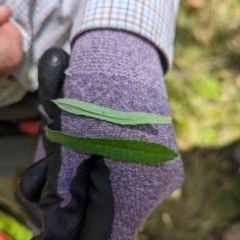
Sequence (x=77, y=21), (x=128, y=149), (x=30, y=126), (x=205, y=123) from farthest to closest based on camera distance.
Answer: (x=205, y=123) < (x=30, y=126) < (x=77, y=21) < (x=128, y=149)

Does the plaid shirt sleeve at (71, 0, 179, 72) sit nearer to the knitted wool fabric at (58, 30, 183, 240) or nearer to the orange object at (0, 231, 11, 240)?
the knitted wool fabric at (58, 30, 183, 240)

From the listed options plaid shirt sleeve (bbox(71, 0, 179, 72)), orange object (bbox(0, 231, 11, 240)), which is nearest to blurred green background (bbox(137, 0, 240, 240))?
orange object (bbox(0, 231, 11, 240))

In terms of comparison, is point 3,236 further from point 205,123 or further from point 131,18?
point 205,123

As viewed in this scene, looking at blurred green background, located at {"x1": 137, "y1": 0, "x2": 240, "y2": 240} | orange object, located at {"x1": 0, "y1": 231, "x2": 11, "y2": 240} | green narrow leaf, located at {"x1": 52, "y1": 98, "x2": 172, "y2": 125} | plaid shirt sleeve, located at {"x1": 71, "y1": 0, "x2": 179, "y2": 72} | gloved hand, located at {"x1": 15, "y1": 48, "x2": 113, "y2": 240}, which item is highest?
plaid shirt sleeve, located at {"x1": 71, "y1": 0, "x2": 179, "y2": 72}

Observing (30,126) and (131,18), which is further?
(30,126)

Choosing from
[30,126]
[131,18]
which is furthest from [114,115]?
[30,126]

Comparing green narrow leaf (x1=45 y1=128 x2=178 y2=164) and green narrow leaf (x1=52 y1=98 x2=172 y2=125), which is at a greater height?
green narrow leaf (x1=52 y1=98 x2=172 y2=125)

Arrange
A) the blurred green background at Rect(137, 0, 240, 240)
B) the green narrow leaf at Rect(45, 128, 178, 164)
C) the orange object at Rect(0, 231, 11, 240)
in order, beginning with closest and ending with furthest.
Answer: the green narrow leaf at Rect(45, 128, 178, 164) < the orange object at Rect(0, 231, 11, 240) < the blurred green background at Rect(137, 0, 240, 240)
